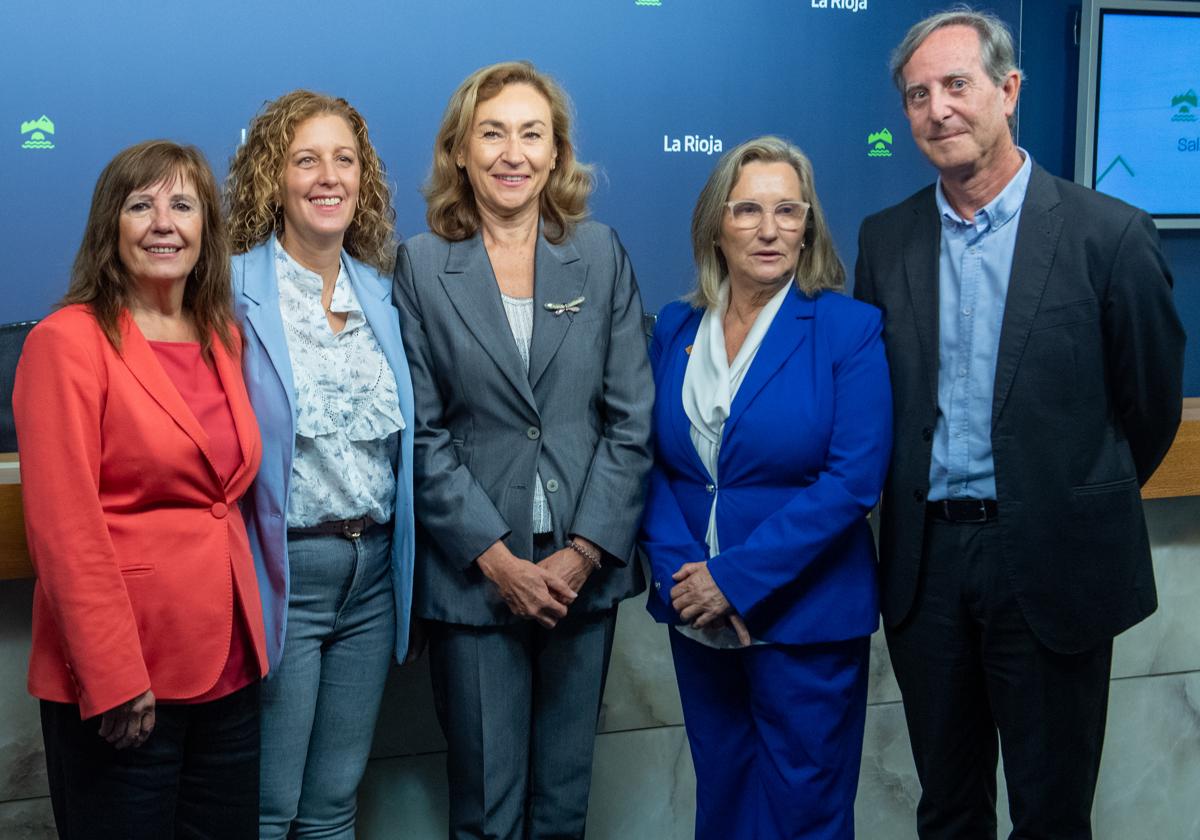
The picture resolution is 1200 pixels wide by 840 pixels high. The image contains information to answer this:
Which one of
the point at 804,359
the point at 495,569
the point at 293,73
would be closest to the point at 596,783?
the point at 495,569

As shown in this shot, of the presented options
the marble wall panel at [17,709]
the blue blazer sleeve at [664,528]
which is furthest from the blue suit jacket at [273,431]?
the marble wall panel at [17,709]

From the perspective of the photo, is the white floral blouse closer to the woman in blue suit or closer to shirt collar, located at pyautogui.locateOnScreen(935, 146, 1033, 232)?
the woman in blue suit

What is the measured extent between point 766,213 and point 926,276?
0.99 ft

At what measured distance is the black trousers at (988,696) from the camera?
2064 millimetres

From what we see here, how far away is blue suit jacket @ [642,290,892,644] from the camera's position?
6.81 ft

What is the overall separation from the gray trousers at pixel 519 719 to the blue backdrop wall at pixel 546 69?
2148mm

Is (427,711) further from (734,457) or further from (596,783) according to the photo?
(734,457)

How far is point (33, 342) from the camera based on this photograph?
1713mm

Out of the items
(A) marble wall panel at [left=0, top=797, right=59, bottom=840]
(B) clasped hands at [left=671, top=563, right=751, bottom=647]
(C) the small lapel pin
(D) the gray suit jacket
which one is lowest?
(A) marble wall panel at [left=0, top=797, right=59, bottom=840]

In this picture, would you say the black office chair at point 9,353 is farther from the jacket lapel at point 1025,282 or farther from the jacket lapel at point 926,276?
the jacket lapel at point 1025,282

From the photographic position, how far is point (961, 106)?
2.07m

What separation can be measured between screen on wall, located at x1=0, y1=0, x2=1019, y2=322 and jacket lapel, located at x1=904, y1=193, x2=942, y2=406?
206 cm

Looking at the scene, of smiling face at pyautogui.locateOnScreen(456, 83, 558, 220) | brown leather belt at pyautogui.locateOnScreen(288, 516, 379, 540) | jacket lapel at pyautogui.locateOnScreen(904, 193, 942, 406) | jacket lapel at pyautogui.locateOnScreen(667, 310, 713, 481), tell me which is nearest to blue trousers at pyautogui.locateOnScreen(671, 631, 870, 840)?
jacket lapel at pyautogui.locateOnScreen(667, 310, 713, 481)

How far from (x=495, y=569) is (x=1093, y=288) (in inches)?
43.3
